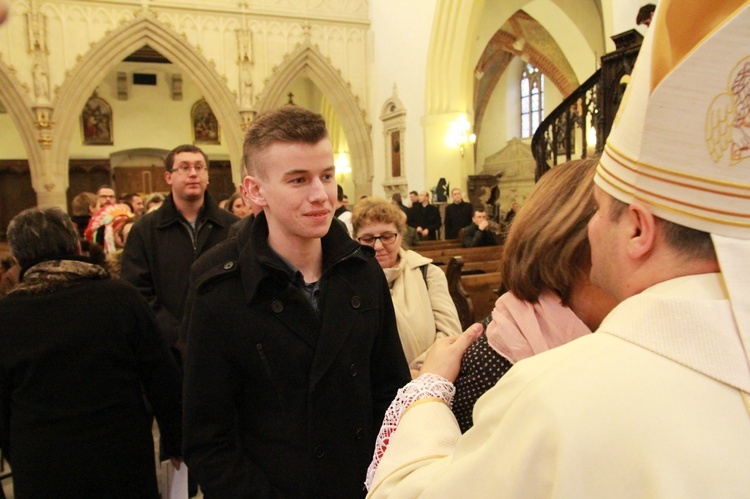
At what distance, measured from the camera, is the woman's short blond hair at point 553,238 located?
1009mm

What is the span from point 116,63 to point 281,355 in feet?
41.8

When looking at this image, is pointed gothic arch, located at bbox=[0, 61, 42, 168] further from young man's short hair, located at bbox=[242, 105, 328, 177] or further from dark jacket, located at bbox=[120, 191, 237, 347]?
young man's short hair, located at bbox=[242, 105, 328, 177]

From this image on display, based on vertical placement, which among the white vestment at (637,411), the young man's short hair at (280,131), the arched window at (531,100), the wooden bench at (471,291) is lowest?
the wooden bench at (471,291)

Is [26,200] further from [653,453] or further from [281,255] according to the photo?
[653,453]

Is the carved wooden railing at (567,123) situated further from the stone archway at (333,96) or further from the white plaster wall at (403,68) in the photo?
the stone archway at (333,96)

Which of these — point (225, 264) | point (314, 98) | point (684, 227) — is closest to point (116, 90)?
point (314, 98)

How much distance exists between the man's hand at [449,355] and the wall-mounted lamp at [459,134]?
10.7m

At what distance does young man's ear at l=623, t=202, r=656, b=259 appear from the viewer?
2.23 feet

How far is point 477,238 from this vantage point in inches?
292

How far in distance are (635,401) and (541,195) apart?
0.56 m

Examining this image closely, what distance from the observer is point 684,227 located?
662 mm

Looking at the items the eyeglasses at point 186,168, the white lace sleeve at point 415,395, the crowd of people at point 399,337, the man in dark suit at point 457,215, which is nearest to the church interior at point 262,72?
the man in dark suit at point 457,215

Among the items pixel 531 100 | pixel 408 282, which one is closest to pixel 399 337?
pixel 408 282

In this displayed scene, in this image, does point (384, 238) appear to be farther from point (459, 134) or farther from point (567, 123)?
point (459, 134)
